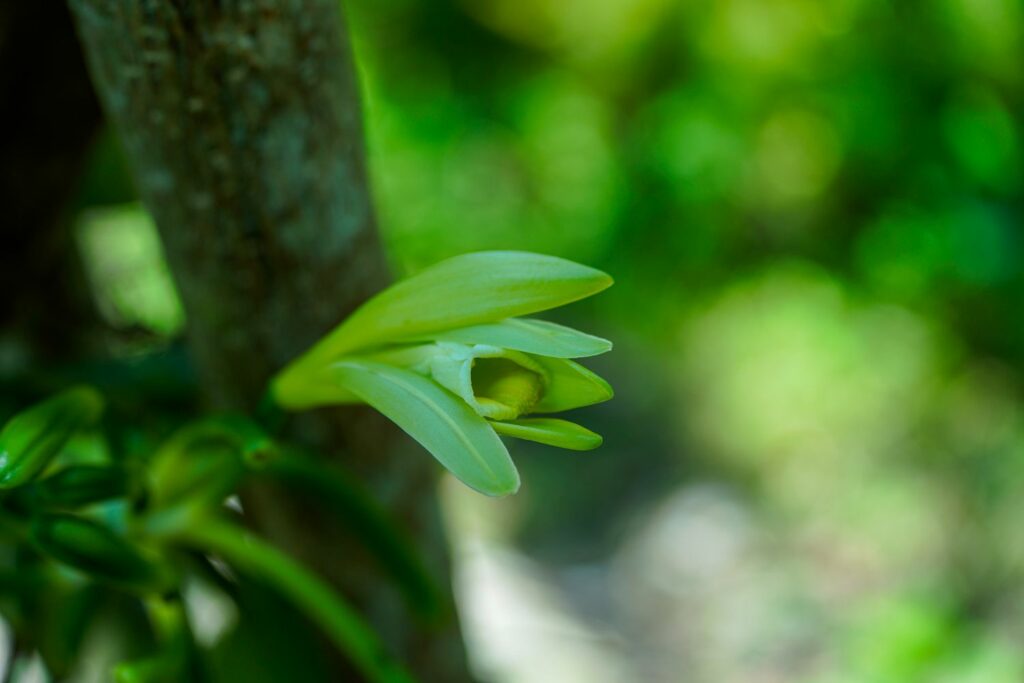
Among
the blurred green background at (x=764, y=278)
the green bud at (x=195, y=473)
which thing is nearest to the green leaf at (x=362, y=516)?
the green bud at (x=195, y=473)

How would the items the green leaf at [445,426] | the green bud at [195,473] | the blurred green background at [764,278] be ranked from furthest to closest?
1. the blurred green background at [764,278]
2. the green bud at [195,473]
3. the green leaf at [445,426]

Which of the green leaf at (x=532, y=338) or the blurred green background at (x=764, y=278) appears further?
the blurred green background at (x=764, y=278)

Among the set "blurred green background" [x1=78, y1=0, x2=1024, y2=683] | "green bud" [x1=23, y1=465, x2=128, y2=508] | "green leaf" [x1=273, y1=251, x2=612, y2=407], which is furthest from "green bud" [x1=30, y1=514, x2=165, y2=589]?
"blurred green background" [x1=78, y1=0, x2=1024, y2=683]

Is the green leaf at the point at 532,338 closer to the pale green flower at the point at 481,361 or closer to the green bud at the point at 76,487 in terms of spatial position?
the pale green flower at the point at 481,361

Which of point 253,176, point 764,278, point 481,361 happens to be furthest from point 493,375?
point 764,278

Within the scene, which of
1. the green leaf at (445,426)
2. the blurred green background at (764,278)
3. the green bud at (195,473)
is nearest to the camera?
the green leaf at (445,426)
